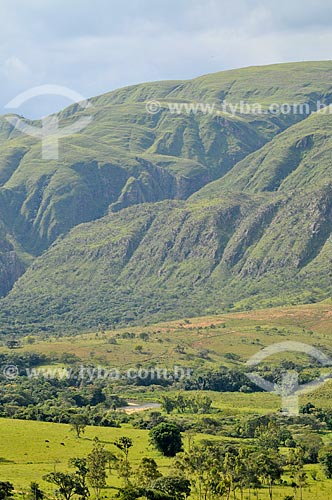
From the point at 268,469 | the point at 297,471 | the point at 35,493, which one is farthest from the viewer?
the point at 297,471

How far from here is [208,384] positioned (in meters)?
184

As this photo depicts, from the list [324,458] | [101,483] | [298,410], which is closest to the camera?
[101,483]

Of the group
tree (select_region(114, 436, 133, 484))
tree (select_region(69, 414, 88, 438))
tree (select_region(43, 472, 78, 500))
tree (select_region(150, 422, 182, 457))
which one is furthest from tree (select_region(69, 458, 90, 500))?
tree (select_region(69, 414, 88, 438))

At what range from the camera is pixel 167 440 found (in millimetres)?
102812

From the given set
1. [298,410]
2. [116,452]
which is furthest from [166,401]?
[116,452]

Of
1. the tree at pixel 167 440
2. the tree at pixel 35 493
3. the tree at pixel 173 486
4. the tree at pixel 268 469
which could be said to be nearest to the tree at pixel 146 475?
the tree at pixel 173 486

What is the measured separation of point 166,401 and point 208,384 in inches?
1291

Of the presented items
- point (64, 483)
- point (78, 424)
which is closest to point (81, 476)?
→ point (64, 483)

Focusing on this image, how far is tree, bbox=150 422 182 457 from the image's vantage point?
102 metres

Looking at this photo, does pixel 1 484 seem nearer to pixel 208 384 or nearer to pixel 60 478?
pixel 60 478

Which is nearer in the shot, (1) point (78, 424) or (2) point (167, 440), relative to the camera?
(2) point (167, 440)

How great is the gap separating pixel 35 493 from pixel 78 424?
40.9m

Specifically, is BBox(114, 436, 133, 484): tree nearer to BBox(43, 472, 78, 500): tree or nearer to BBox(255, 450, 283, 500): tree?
BBox(43, 472, 78, 500): tree

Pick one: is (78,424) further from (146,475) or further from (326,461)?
(146,475)
